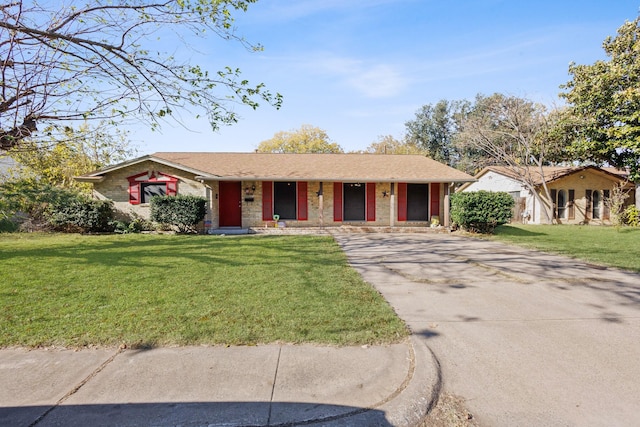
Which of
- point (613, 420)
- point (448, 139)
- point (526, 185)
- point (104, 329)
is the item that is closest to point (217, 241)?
point (104, 329)

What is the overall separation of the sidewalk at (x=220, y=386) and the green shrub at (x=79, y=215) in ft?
37.8

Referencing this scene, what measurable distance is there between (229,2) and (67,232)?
38.0 ft

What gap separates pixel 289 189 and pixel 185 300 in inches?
449

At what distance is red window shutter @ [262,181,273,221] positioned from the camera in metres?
15.6

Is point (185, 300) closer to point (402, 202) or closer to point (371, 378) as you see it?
point (371, 378)

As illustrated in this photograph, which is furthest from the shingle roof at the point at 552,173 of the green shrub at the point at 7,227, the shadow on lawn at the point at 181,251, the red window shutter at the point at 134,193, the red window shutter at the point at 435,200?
→ the green shrub at the point at 7,227

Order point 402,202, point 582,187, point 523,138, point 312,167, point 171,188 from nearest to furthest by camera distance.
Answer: point 171,188 < point 402,202 < point 312,167 < point 582,187 < point 523,138

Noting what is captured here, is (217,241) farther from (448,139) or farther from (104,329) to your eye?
(448,139)

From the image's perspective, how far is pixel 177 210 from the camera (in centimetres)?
1342

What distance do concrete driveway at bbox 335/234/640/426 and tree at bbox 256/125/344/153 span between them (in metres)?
36.1

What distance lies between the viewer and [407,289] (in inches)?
220

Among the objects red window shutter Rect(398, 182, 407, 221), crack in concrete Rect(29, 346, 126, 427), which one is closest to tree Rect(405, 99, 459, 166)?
red window shutter Rect(398, 182, 407, 221)

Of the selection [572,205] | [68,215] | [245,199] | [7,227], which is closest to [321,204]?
[245,199]

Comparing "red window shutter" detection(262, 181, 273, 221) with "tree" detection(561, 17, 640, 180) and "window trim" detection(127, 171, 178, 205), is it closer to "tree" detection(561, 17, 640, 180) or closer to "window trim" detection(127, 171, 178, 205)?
"window trim" detection(127, 171, 178, 205)
